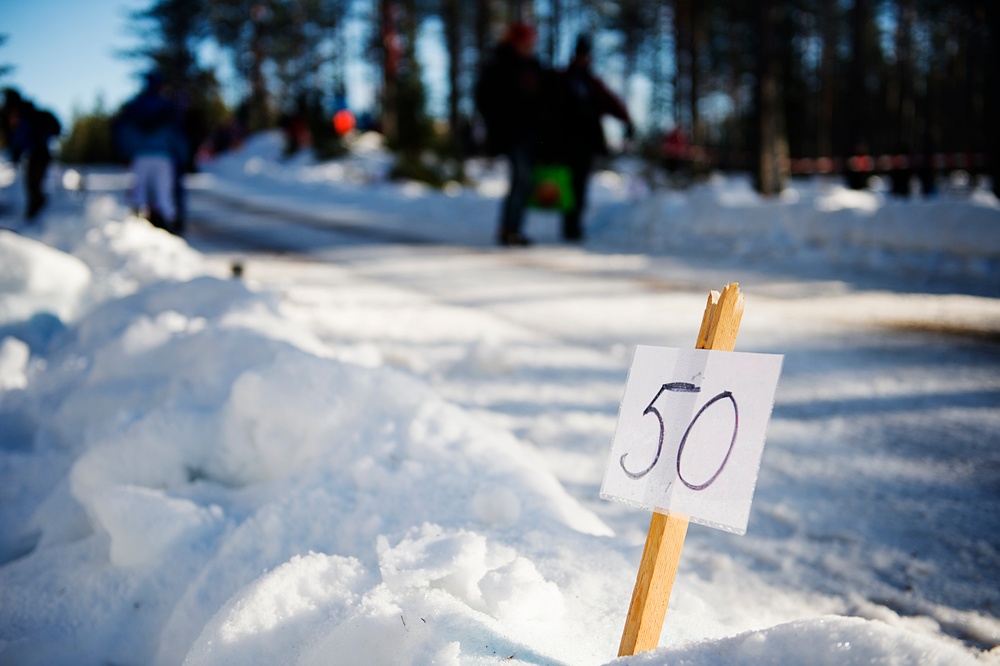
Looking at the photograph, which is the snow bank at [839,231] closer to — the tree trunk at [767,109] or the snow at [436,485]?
the snow at [436,485]

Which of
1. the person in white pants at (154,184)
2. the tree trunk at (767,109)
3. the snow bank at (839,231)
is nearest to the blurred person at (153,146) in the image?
the person in white pants at (154,184)

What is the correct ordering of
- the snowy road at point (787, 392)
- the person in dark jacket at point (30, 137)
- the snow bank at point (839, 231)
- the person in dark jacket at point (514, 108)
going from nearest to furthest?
the snowy road at point (787, 392)
the snow bank at point (839, 231)
the person in dark jacket at point (514, 108)
the person in dark jacket at point (30, 137)

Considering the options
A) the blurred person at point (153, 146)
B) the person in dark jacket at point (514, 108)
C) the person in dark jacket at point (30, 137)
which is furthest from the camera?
the person in dark jacket at point (30, 137)

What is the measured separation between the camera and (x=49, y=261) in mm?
3680

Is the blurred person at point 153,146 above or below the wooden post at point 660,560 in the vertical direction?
above

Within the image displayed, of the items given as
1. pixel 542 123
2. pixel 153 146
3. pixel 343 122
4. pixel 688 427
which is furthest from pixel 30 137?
pixel 343 122

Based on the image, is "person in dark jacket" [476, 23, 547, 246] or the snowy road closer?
→ the snowy road

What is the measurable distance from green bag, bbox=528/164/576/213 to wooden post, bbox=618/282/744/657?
7.10m

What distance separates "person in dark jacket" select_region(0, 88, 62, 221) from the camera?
8344 mm

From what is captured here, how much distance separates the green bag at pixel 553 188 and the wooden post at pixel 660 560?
710cm

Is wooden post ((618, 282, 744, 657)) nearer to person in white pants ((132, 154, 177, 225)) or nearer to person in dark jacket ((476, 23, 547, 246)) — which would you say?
person in dark jacket ((476, 23, 547, 246))

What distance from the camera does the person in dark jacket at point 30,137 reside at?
8.34 metres

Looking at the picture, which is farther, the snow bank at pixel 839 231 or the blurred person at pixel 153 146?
the blurred person at pixel 153 146

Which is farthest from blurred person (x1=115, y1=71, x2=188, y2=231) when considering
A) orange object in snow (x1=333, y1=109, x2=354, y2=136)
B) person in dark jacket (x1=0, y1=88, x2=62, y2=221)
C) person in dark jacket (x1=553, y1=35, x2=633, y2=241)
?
orange object in snow (x1=333, y1=109, x2=354, y2=136)
